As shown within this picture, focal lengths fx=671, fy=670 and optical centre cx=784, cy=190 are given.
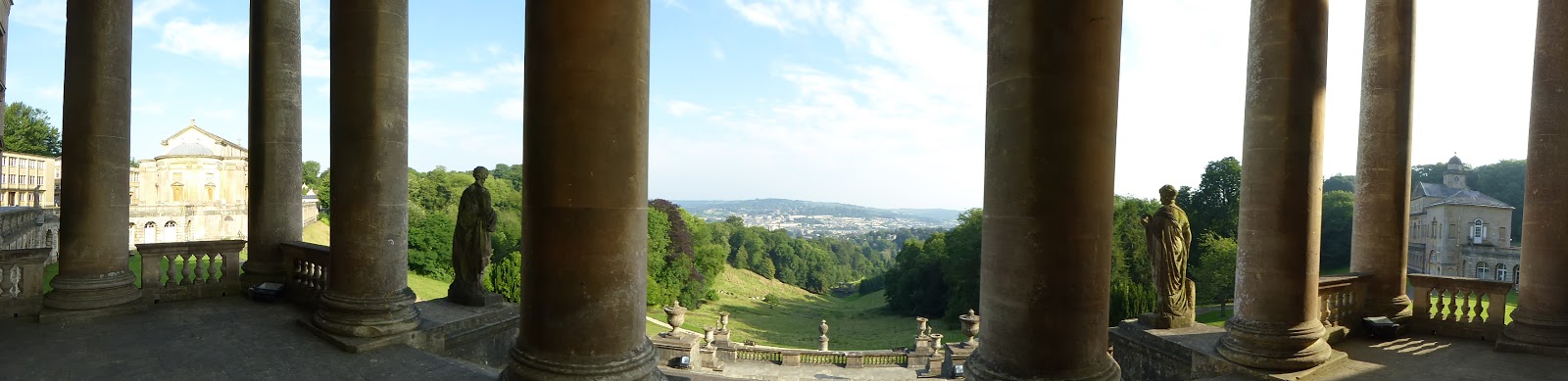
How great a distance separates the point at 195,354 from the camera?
41.1 feet

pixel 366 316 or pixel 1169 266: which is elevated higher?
pixel 1169 266

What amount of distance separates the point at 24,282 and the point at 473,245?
9.95 m

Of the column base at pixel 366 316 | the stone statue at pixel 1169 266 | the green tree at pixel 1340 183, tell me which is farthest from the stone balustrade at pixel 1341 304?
the green tree at pixel 1340 183

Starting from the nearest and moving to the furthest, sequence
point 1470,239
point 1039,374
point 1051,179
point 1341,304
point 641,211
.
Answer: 1. point 1051,179
2. point 1039,374
3. point 641,211
4. point 1341,304
5. point 1470,239

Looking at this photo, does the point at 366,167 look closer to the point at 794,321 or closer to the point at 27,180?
the point at 794,321

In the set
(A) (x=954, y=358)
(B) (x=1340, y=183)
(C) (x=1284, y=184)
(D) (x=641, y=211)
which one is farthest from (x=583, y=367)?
(B) (x=1340, y=183)

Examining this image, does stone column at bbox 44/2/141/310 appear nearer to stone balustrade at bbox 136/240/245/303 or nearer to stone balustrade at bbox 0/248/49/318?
stone balustrade at bbox 0/248/49/318

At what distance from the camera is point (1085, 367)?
24.8ft

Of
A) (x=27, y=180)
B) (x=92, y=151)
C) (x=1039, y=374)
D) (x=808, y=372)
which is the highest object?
(x=92, y=151)

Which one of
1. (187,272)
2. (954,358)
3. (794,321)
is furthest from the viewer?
(794,321)

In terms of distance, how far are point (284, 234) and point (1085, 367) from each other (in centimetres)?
2013

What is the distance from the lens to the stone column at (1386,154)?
52.5 feet

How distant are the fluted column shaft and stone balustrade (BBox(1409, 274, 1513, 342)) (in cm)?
691

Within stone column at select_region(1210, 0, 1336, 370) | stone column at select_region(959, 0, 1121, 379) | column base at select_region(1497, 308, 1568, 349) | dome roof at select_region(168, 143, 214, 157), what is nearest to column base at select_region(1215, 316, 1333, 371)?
stone column at select_region(1210, 0, 1336, 370)
